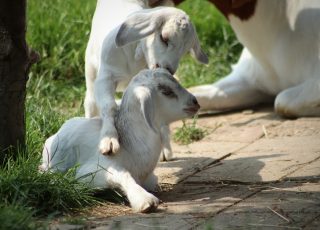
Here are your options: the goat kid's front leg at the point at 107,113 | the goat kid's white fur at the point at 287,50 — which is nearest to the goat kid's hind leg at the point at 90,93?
the goat kid's front leg at the point at 107,113

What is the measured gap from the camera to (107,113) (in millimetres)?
4332

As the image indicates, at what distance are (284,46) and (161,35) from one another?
1.79 meters

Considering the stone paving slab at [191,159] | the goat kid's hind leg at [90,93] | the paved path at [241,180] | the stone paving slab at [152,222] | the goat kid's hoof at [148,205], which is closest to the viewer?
the stone paving slab at [152,222]

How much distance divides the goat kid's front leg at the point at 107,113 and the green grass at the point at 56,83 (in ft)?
0.71

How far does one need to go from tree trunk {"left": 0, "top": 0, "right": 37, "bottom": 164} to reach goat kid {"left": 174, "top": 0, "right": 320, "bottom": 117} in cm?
173

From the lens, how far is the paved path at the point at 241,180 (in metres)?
3.75

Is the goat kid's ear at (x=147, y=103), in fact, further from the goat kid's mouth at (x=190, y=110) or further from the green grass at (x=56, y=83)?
the green grass at (x=56, y=83)

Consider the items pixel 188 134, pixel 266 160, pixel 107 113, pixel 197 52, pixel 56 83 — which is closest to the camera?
pixel 107 113

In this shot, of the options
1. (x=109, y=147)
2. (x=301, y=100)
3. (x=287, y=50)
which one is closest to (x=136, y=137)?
(x=109, y=147)

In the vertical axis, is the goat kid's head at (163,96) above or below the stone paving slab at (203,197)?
above

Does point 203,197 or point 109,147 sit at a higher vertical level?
point 109,147

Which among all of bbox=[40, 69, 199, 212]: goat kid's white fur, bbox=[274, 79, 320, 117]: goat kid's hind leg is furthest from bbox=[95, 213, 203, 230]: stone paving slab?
bbox=[274, 79, 320, 117]: goat kid's hind leg

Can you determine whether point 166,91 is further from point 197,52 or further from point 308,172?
point 308,172

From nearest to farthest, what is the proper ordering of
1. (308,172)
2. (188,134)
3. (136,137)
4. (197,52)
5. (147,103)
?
(147,103) → (136,137) → (308,172) → (197,52) → (188,134)
